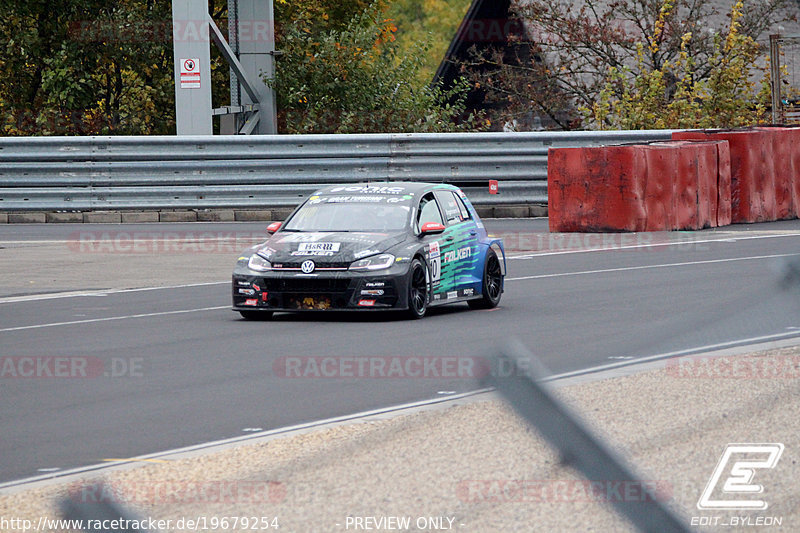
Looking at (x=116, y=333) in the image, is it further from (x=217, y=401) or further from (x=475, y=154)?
(x=475, y=154)

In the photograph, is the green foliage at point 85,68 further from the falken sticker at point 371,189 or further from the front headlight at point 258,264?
the front headlight at point 258,264

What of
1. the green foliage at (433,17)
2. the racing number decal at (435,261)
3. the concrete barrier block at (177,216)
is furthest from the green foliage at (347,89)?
the green foliage at (433,17)

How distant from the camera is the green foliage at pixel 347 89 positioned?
91.9 ft

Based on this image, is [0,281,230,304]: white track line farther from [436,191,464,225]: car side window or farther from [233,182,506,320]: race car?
[436,191,464,225]: car side window

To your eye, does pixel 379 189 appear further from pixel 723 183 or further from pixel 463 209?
pixel 723 183

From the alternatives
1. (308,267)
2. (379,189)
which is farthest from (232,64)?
(308,267)

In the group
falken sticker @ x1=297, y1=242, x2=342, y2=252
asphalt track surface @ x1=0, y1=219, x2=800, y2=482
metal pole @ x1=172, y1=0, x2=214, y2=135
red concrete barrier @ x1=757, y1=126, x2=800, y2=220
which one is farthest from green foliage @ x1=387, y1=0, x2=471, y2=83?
falken sticker @ x1=297, y1=242, x2=342, y2=252

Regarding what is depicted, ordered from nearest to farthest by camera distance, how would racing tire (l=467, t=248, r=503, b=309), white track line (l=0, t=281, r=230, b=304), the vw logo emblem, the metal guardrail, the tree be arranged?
1. the vw logo emblem
2. racing tire (l=467, t=248, r=503, b=309)
3. white track line (l=0, t=281, r=230, b=304)
4. the metal guardrail
5. the tree

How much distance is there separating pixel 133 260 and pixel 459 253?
20.8ft

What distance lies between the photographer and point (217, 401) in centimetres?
898

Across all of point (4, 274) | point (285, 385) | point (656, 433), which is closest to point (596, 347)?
point (285, 385)

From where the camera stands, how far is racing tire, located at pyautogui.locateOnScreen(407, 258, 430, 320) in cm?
1314

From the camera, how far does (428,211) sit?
46.7ft

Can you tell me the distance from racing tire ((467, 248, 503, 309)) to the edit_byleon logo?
736cm
